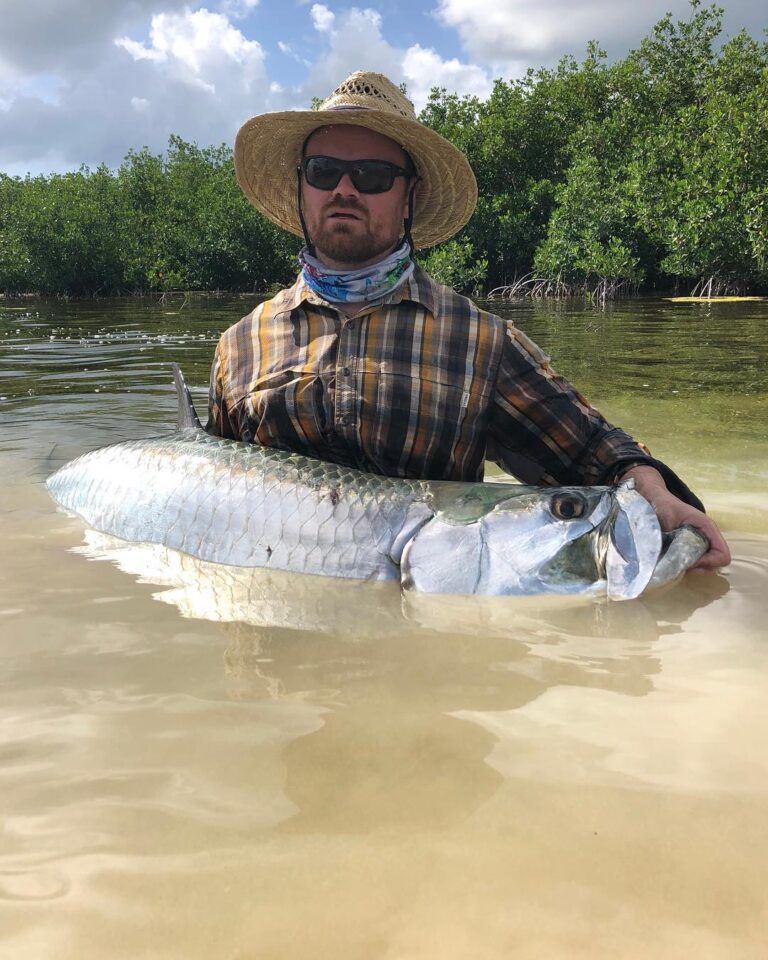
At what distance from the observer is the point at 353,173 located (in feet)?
10.3

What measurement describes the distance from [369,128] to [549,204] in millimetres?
32792

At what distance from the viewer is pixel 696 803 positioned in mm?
1431

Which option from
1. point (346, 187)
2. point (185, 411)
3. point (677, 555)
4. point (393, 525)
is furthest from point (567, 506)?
point (185, 411)

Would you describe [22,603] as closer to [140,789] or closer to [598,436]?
[140,789]

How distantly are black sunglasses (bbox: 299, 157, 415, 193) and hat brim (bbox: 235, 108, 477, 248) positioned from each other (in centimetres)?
15

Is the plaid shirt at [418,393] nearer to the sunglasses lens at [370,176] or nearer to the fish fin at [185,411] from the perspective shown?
the sunglasses lens at [370,176]

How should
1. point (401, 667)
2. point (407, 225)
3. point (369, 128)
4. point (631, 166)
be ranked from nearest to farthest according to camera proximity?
1. point (401, 667)
2. point (369, 128)
3. point (407, 225)
4. point (631, 166)

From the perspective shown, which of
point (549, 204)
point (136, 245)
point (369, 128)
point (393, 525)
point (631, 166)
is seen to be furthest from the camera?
point (136, 245)

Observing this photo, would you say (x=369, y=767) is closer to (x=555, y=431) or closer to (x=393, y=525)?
(x=393, y=525)

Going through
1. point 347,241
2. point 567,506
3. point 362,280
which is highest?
point 347,241

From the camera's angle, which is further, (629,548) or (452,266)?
(452,266)

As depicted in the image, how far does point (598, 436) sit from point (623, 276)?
25672mm

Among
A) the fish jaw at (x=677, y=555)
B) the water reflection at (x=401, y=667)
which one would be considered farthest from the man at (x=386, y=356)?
the water reflection at (x=401, y=667)

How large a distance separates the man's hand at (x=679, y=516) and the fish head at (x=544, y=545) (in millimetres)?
258
